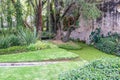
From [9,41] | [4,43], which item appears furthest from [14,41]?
[4,43]

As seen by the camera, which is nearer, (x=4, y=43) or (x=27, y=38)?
(x=4, y=43)

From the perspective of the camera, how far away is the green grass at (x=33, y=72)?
270 inches

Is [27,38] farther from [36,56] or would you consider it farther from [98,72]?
[98,72]

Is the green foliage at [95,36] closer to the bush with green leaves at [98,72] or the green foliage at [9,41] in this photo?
the green foliage at [9,41]

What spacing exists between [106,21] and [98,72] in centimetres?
1047

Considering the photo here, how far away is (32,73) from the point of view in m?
7.27

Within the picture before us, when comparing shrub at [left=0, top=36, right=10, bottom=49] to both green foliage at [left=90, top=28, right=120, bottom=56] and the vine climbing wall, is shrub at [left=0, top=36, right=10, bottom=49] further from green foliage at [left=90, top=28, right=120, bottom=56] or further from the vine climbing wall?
the vine climbing wall

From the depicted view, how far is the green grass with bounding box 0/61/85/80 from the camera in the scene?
685 cm

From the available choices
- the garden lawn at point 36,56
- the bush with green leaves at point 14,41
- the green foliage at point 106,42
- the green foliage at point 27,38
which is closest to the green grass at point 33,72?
the garden lawn at point 36,56

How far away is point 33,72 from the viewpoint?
738cm

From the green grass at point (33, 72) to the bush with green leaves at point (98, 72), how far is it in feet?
8.20

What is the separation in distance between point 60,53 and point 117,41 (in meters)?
3.88

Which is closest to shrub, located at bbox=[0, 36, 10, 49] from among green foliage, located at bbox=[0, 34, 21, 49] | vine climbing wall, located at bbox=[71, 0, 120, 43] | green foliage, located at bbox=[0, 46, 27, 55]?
green foliage, located at bbox=[0, 34, 21, 49]

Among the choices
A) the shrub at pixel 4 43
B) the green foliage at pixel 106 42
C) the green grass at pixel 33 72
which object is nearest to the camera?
the green grass at pixel 33 72
